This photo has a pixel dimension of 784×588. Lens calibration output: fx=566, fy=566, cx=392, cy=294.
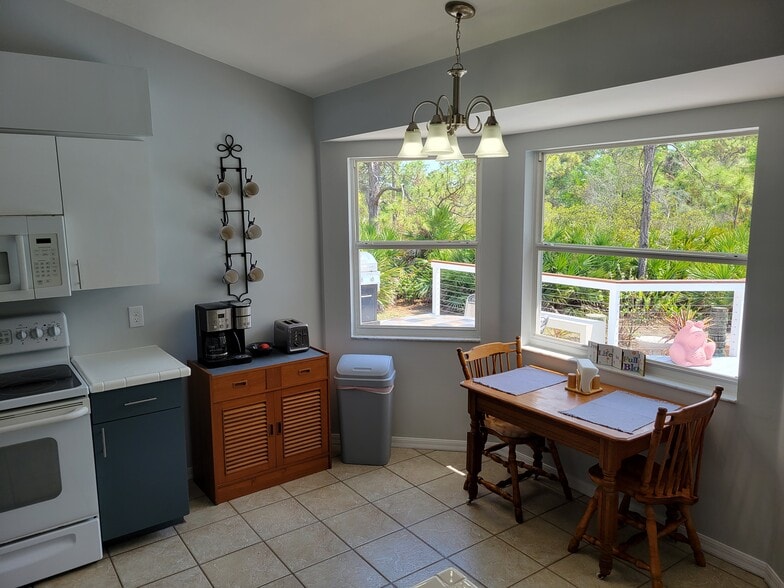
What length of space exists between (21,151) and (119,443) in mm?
1416

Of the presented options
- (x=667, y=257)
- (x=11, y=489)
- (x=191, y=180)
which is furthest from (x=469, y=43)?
(x=11, y=489)

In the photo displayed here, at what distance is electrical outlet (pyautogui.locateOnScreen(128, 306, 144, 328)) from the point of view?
127 inches

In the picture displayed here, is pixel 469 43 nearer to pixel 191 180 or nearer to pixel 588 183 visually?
pixel 588 183

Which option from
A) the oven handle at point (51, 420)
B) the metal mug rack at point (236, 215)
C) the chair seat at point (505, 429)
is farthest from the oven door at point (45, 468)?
the chair seat at point (505, 429)

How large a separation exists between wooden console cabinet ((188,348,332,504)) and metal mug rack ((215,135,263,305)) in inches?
20.1

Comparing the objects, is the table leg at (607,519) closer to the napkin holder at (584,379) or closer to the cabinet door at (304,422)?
the napkin holder at (584,379)

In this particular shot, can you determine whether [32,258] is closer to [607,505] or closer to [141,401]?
[141,401]

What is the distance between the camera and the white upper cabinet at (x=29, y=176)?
251 cm

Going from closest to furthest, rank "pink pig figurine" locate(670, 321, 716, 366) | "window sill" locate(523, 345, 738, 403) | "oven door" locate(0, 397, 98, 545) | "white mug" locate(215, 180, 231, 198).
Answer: "oven door" locate(0, 397, 98, 545), "window sill" locate(523, 345, 738, 403), "pink pig figurine" locate(670, 321, 716, 366), "white mug" locate(215, 180, 231, 198)

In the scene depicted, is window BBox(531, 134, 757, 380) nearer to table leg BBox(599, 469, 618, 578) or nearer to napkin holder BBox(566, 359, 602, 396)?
napkin holder BBox(566, 359, 602, 396)

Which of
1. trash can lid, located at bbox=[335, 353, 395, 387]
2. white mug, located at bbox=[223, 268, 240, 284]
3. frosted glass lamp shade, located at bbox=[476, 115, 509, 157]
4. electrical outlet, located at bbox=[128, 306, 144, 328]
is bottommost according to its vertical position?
trash can lid, located at bbox=[335, 353, 395, 387]

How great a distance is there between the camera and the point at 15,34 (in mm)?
2727

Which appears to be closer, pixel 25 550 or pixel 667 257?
pixel 25 550

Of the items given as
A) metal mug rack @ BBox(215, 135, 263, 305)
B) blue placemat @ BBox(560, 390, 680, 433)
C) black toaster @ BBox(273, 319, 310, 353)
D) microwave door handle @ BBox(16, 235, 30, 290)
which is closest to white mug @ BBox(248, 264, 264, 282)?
metal mug rack @ BBox(215, 135, 263, 305)
